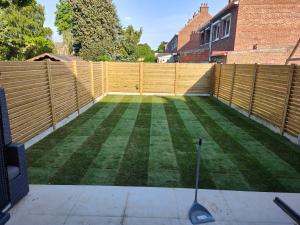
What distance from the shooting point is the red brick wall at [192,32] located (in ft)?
120

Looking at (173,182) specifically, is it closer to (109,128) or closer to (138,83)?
(109,128)

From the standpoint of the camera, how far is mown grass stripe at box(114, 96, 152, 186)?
4.33m

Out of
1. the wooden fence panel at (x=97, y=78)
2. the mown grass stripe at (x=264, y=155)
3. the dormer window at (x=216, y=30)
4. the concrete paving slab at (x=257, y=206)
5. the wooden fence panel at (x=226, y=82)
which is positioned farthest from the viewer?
the dormer window at (x=216, y=30)

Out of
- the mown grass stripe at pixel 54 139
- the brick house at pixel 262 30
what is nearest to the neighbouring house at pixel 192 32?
the brick house at pixel 262 30

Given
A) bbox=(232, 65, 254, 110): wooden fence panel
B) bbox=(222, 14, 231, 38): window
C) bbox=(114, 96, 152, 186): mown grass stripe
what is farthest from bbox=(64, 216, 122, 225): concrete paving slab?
bbox=(222, 14, 231, 38): window

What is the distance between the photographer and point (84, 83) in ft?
35.2

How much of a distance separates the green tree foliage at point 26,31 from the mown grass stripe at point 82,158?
2900 centimetres

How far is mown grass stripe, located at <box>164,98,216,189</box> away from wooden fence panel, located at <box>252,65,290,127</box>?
3.03 meters

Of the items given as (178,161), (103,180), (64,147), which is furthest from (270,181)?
(64,147)

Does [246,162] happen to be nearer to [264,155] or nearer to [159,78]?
[264,155]

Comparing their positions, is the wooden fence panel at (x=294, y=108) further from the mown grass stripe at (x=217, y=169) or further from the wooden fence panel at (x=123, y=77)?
the wooden fence panel at (x=123, y=77)

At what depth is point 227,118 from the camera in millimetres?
9562

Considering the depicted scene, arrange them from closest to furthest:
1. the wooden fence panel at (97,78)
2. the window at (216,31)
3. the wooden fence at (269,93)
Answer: the wooden fence at (269,93) → the wooden fence panel at (97,78) → the window at (216,31)

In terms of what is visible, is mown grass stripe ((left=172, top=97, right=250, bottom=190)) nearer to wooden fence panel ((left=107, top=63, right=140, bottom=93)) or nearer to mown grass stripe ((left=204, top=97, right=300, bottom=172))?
mown grass stripe ((left=204, top=97, right=300, bottom=172))
